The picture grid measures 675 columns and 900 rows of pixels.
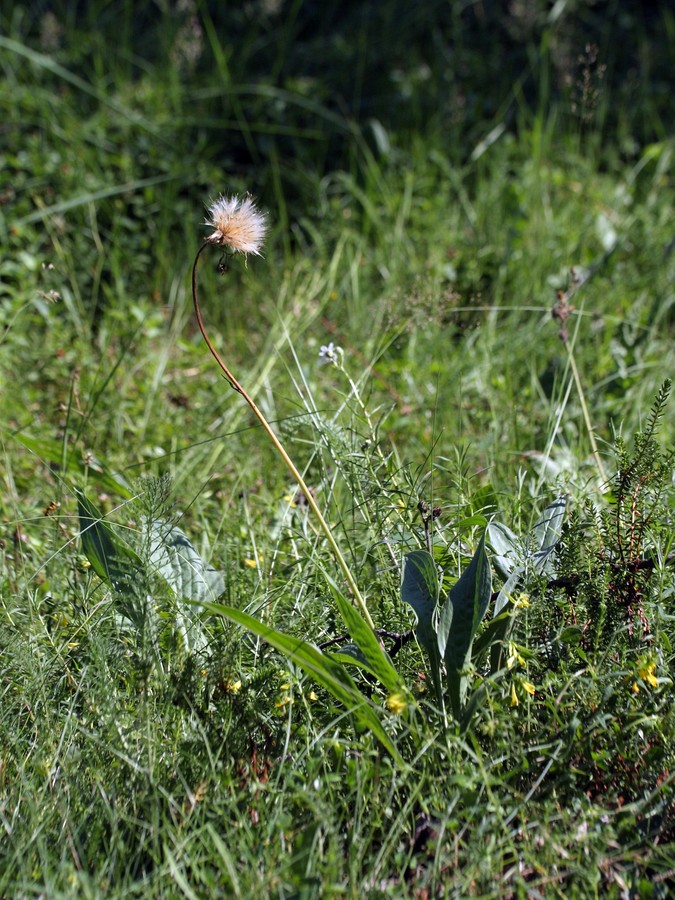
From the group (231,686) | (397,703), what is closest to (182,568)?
(231,686)

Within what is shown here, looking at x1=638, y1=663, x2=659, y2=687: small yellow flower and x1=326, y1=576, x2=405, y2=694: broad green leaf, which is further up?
x1=326, y1=576, x2=405, y2=694: broad green leaf

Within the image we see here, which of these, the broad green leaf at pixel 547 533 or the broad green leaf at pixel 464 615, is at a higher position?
the broad green leaf at pixel 547 533

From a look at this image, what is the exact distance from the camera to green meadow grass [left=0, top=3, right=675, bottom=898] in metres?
1.44

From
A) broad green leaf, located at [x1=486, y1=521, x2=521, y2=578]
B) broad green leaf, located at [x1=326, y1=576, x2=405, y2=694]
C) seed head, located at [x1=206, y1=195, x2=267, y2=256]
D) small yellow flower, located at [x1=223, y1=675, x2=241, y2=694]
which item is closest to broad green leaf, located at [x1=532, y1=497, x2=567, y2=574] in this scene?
broad green leaf, located at [x1=486, y1=521, x2=521, y2=578]

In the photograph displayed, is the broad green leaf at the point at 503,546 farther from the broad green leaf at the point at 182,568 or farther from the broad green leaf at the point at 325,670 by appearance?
the broad green leaf at the point at 182,568

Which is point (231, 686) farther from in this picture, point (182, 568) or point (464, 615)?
point (464, 615)

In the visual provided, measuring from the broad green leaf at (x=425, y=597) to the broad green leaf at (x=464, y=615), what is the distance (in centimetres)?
2

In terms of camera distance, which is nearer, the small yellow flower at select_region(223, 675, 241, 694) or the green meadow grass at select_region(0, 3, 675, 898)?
the green meadow grass at select_region(0, 3, 675, 898)

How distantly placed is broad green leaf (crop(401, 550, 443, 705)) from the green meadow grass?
2 centimetres

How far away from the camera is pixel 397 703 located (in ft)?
4.95

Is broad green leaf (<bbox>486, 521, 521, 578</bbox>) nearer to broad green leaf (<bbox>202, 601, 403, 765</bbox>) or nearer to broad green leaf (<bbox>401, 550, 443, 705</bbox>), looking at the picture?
broad green leaf (<bbox>401, 550, 443, 705</bbox>)

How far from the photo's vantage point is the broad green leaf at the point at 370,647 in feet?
5.12

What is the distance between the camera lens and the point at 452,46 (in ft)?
16.3

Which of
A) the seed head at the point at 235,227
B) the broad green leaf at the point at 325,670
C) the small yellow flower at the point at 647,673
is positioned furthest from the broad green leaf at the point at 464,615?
the seed head at the point at 235,227
